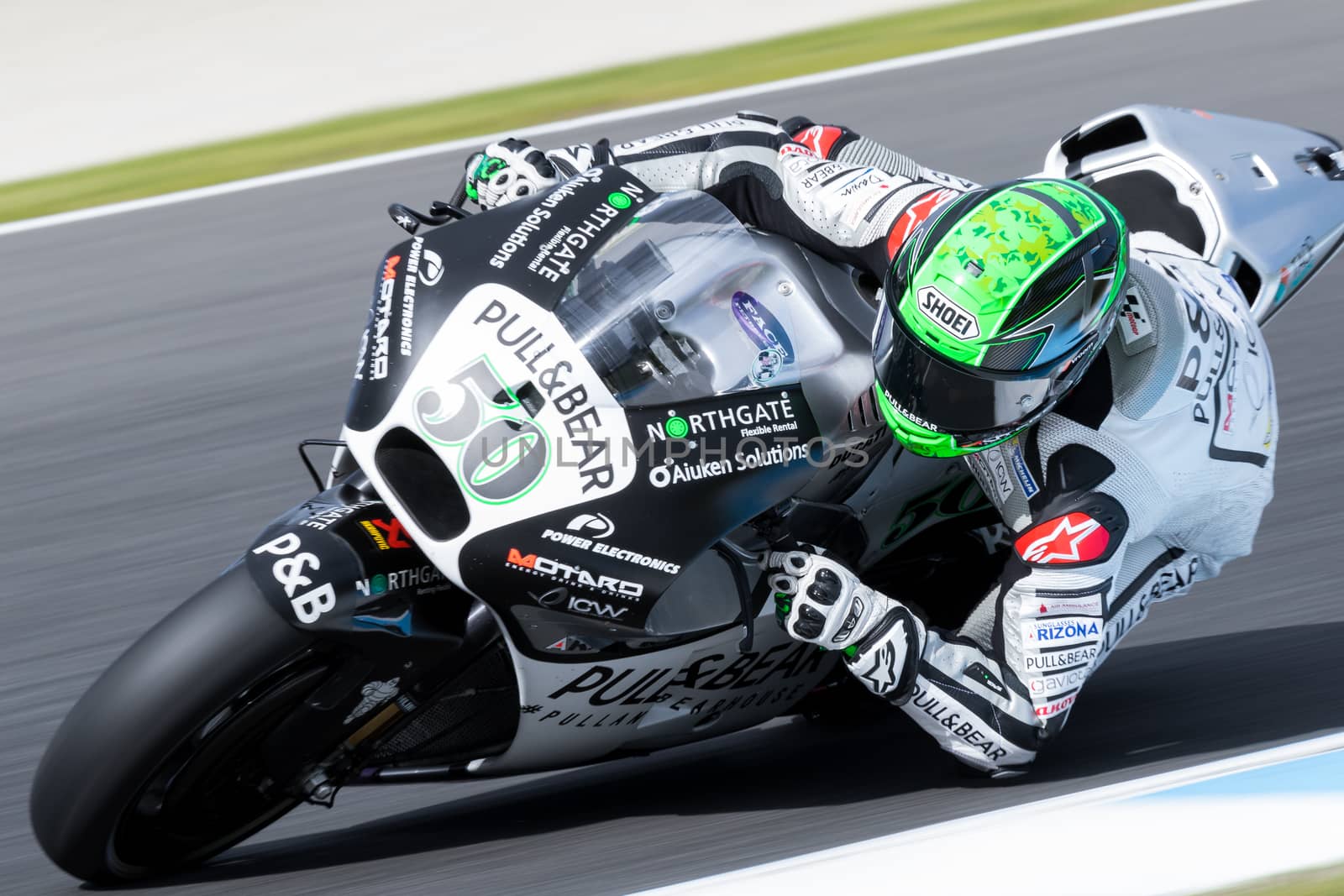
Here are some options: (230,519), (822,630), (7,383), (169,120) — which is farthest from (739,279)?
(169,120)

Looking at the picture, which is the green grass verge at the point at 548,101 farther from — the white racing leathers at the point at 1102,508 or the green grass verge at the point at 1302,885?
the green grass verge at the point at 1302,885

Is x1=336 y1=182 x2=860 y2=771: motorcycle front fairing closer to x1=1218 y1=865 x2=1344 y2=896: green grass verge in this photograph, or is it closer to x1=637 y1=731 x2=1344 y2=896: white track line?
x1=637 y1=731 x2=1344 y2=896: white track line

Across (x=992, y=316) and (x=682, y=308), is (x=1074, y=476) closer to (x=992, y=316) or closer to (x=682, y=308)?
(x=992, y=316)

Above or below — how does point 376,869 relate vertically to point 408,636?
below

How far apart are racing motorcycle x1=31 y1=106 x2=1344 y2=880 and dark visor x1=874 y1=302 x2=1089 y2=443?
0.14 m

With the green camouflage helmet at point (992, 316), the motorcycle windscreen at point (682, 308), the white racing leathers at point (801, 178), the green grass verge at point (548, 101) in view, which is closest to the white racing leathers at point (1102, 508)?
the green camouflage helmet at point (992, 316)

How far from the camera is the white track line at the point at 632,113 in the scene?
7.43 m

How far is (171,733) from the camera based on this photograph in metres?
3.14

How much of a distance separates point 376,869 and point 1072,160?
2.70 m

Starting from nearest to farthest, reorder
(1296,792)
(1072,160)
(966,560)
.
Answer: (1296,792)
(966,560)
(1072,160)

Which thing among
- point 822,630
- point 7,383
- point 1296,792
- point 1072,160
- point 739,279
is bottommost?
point 7,383

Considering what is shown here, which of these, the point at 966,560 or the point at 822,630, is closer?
the point at 822,630

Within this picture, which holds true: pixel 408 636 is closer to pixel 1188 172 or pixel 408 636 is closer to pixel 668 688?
pixel 668 688

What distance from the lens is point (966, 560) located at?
404 centimetres
